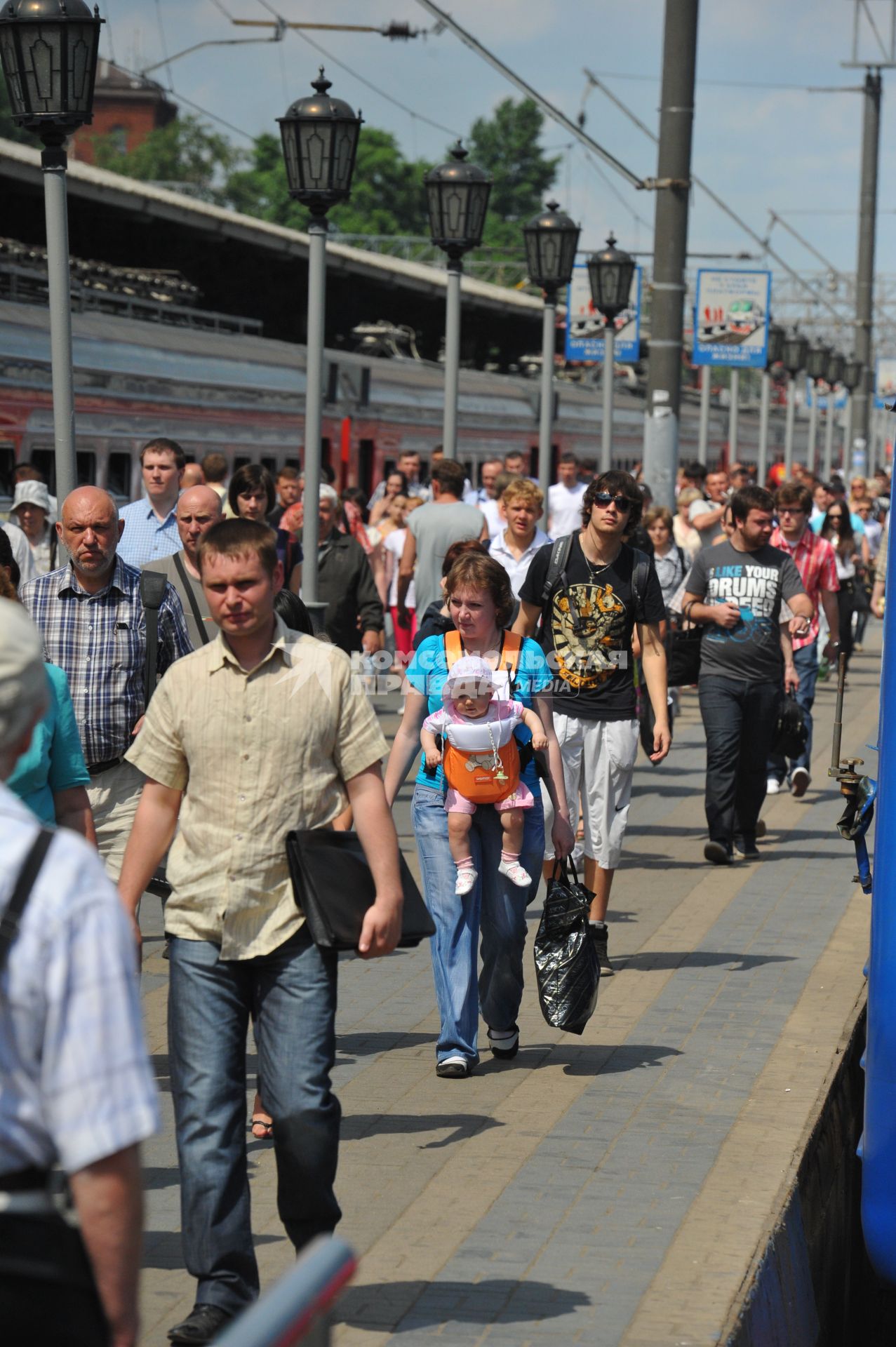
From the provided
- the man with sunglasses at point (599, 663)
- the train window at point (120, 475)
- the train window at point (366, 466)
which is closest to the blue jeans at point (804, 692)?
the man with sunglasses at point (599, 663)

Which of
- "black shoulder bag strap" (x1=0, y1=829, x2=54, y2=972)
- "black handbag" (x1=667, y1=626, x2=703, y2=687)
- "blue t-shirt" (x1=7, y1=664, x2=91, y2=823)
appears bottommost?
"black handbag" (x1=667, y1=626, x2=703, y2=687)

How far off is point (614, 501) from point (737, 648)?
302 centimetres

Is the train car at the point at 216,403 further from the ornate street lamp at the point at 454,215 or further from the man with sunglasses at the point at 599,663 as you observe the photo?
the man with sunglasses at the point at 599,663

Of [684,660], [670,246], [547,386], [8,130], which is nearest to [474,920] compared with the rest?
[684,660]

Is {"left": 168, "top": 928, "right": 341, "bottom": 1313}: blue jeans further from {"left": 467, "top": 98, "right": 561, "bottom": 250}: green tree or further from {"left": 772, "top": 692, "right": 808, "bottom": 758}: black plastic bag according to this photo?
{"left": 467, "top": 98, "right": 561, "bottom": 250}: green tree

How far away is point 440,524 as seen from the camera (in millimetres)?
13039

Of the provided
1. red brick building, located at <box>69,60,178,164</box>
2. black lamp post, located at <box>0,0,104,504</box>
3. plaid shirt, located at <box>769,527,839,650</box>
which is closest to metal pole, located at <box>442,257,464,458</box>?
plaid shirt, located at <box>769,527,839,650</box>

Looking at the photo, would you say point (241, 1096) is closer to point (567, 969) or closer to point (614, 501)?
point (567, 969)

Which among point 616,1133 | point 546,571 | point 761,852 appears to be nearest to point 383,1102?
point 616,1133

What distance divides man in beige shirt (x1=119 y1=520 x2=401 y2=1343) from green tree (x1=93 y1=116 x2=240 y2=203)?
112 m

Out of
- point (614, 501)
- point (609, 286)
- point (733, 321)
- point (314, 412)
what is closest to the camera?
point (614, 501)

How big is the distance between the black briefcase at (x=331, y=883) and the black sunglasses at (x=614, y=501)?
376 cm

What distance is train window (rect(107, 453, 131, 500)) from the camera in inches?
725

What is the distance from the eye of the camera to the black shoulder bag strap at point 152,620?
632 cm
